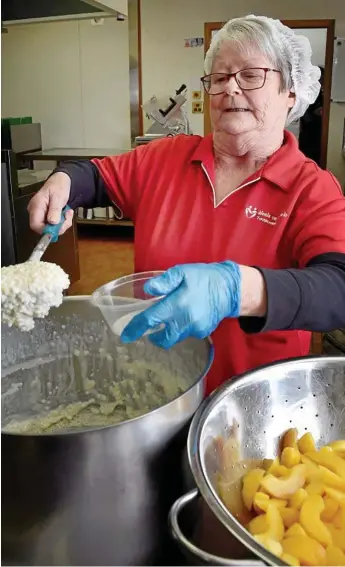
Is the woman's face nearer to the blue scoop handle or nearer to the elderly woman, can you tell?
the elderly woman

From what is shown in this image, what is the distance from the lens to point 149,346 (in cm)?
101

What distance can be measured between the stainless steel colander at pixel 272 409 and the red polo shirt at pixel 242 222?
0.63 ft

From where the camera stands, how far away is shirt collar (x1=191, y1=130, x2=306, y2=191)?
3.60ft

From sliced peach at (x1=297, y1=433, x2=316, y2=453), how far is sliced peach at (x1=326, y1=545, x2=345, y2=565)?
0.21m

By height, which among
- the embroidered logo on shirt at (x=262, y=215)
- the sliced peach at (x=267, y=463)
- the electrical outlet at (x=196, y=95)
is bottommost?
the sliced peach at (x=267, y=463)

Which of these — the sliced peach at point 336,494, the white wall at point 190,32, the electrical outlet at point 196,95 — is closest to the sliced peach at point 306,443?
the sliced peach at point 336,494

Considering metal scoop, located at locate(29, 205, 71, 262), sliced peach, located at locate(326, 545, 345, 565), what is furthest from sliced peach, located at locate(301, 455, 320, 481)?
metal scoop, located at locate(29, 205, 71, 262)

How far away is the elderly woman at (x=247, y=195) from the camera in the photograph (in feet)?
3.26

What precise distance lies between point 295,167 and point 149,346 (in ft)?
1.54

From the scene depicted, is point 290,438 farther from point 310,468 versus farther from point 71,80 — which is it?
point 71,80

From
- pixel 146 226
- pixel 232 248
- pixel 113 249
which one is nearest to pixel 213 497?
pixel 232 248

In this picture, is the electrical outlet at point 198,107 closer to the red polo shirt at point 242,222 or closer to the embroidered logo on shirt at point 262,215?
the red polo shirt at point 242,222

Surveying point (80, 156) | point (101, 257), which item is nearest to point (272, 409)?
point (101, 257)

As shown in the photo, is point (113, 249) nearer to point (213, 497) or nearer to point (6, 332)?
point (6, 332)
